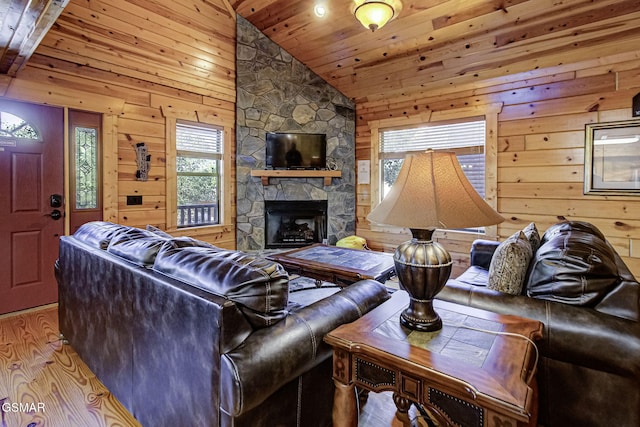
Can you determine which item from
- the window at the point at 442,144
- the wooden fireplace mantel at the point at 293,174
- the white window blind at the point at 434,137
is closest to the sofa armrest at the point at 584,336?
the window at the point at 442,144

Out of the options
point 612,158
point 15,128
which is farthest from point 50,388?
point 612,158

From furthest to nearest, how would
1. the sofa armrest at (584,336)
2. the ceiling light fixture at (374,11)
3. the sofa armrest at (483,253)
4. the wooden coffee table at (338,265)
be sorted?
the sofa armrest at (483,253) → the ceiling light fixture at (374,11) → the wooden coffee table at (338,265) → the sofa armrest at (584,336)

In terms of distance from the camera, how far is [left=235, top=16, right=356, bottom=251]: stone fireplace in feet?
17.0

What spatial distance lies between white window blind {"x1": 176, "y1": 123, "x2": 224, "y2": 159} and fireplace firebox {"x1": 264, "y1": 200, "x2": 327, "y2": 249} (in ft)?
3.67

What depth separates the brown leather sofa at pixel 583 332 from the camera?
4.75 ft

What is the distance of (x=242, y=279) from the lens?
52.3 inches

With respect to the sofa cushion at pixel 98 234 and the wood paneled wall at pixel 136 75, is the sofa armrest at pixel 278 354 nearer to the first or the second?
the sofa cushion at pixel 98 234

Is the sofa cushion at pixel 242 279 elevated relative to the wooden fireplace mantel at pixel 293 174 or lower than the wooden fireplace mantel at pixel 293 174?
lower

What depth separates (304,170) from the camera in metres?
5.33

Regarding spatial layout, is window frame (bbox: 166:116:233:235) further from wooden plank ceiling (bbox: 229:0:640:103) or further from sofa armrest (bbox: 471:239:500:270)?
sofa armrest (bbox: 471:239:500:270)

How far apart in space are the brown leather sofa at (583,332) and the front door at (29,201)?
4.11 m

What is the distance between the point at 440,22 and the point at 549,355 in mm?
3663

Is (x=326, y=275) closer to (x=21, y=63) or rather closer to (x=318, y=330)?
(x=318, y=330)

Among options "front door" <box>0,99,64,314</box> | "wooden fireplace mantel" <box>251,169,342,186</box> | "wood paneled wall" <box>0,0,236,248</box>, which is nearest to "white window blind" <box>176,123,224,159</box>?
"wood paneled wall" <box>0,0,236,248</box>
